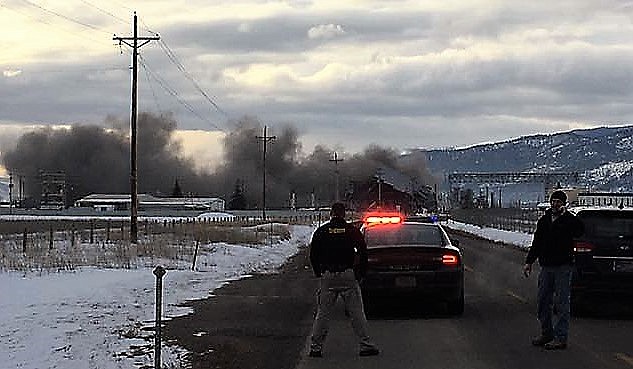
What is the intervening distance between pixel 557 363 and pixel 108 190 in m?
152

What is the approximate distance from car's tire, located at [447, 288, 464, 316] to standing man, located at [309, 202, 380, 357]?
4.34 m

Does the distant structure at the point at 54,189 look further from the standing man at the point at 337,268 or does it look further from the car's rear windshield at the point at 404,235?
the standing man at the point at 337,268

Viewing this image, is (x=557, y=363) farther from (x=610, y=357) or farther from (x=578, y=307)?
(x=578, y=307)

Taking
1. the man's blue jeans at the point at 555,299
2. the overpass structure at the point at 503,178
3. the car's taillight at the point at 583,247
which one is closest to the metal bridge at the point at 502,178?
the overpass structure at the point at 503,178

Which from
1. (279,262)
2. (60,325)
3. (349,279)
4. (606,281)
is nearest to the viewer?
(349,279)

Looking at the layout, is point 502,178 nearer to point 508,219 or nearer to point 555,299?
point 508,219

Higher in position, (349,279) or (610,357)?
(349,279)

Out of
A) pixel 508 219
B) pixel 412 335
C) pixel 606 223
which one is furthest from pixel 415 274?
pixel 508 219

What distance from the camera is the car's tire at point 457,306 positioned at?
16.9 metres

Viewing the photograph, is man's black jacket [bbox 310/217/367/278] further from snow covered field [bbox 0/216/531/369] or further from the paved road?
snow covered field [bbox 0/216/531/369]

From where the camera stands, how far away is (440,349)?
13.0 m

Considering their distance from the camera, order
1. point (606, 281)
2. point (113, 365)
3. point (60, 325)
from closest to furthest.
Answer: point (113, 365) < point (60, 325) < point (606, 281)

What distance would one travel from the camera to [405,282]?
16.6 m

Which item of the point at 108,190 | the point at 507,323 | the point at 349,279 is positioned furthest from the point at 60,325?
the point at 108,190
